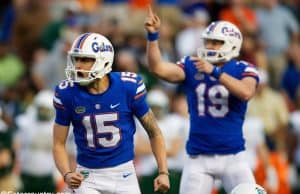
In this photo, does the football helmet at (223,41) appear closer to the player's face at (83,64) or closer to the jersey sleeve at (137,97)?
the jersey sleeve at (137,97)

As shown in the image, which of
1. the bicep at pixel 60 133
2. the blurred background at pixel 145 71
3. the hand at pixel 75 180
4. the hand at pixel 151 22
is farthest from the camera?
the blurred background at pixel 145 71

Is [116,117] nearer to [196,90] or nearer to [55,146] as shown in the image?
[55,146]

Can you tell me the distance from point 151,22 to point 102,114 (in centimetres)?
113

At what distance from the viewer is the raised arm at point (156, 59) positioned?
1041cm

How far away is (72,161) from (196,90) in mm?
3795

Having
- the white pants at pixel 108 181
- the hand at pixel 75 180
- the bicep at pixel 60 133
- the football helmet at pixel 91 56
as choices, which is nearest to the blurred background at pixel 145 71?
the white pants at pixel 108 181

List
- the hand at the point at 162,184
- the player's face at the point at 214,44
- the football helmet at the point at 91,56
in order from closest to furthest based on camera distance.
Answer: the hand at the point at 162,184 < the football helmet at the point at 91,56 < the player's face at the point at 214,44

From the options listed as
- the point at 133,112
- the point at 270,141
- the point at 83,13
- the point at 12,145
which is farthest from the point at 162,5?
the point at 133,112

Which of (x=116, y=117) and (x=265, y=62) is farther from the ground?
(x=116, y=117)

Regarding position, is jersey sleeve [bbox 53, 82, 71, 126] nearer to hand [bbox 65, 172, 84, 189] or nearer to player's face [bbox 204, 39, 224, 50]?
hand [bbox 65, 172, 84, 189]

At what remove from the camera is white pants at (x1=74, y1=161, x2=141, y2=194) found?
31.8 ft

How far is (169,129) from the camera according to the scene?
46.3ft

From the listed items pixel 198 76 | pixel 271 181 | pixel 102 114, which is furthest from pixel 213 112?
pixel 271 181

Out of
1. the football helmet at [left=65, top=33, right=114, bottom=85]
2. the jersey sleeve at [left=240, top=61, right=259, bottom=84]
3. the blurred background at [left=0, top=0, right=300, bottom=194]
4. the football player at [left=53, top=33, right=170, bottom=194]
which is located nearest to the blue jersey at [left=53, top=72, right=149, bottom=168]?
the football player at [left=53, top=33, right=170, bottom=194]
